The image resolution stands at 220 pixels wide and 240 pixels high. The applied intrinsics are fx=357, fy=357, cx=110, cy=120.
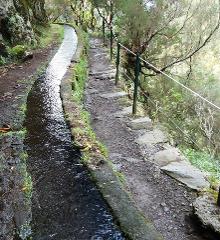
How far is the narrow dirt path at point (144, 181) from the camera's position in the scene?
3.56 meters

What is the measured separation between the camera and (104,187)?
383 centimetres

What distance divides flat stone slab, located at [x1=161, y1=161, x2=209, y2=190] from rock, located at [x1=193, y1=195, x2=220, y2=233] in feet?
1.49

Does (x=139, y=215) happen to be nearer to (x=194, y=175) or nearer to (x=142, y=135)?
(x=194, y=175)

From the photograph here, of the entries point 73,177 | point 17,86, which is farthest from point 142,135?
point 17,86

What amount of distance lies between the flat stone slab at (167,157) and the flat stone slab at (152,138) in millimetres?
313

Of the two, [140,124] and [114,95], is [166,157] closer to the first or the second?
[140,124]

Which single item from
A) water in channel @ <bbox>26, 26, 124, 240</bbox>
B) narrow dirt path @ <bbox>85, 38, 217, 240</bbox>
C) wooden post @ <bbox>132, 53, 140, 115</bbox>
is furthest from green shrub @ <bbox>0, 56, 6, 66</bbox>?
wooden post @ <bbox>132, 53, 140, 115</bbox>

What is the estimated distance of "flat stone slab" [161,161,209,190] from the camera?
428 centimetres

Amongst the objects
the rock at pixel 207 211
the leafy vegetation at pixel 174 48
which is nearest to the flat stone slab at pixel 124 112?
the rock at pixel 207 211

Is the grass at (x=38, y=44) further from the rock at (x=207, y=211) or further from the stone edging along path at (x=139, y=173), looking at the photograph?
the rock at (x=207, y=211)

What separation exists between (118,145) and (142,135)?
1.72 ft

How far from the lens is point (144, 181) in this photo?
4.35 metres

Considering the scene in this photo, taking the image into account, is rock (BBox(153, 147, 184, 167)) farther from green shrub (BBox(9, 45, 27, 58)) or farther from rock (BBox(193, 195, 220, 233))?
green shrub (BBox(9, 45, 27, 58))

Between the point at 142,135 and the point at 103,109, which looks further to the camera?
the point at 103,109
